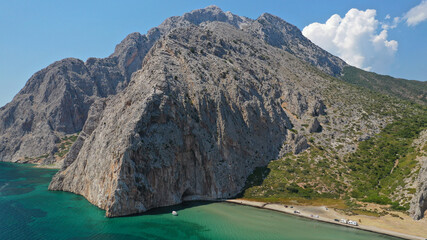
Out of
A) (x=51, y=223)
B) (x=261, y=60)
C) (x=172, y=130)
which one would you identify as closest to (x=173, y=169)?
(x=172, y=130)

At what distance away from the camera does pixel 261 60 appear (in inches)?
4417

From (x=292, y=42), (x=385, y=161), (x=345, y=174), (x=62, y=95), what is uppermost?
(x=292, y=42)

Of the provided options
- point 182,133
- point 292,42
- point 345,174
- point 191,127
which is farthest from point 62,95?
point 345,174

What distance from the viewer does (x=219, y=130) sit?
6819cm

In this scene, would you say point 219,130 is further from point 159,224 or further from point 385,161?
point 385,161

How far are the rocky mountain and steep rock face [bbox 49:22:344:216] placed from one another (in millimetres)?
265

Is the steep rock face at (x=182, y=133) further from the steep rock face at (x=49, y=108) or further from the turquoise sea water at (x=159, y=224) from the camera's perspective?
the steep rock face at (x=49, y=108)

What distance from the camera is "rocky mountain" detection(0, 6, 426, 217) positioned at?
174 feet

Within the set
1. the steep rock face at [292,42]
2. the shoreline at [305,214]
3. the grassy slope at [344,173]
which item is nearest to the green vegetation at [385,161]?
the grassy slope at [344,173]

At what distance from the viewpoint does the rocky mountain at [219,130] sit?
53.1 metres

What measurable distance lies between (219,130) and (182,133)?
11.8m

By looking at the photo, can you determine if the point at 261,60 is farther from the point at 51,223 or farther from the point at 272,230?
the point at 51,223

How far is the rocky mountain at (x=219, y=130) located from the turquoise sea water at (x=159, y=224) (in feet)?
13.7

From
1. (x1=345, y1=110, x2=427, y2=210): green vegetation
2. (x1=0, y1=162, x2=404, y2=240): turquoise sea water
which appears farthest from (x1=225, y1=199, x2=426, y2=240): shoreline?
(x1=345, y1=110, x2=427, y2=210): green vegetation
